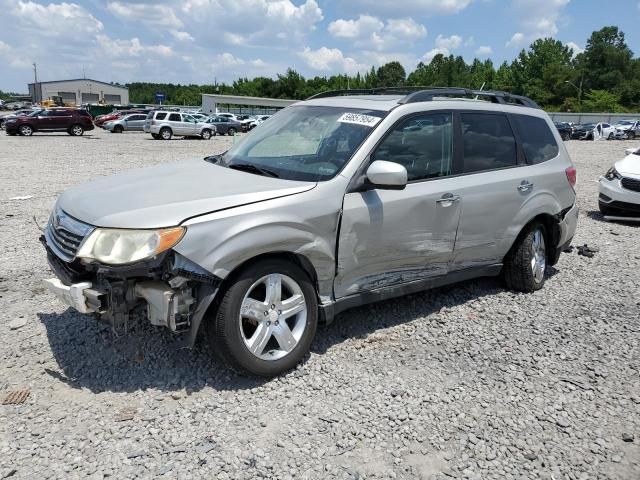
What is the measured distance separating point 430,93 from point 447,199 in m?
0.93

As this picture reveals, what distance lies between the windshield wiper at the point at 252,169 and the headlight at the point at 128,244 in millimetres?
1010

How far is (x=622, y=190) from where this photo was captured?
9586 millimetres

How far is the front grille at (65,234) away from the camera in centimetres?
341

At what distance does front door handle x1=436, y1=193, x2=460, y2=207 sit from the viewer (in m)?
4.45

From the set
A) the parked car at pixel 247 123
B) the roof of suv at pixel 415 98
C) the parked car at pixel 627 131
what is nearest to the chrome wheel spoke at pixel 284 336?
the roof of suv at pixel 415 98

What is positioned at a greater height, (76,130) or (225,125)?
(225,125)

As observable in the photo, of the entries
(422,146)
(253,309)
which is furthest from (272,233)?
(422,146)

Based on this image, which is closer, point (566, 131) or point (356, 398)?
point (356, 398)

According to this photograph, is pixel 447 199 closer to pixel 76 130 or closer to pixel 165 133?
pixel 165 133

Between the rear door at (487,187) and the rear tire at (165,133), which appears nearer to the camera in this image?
the rear door at (487,187)

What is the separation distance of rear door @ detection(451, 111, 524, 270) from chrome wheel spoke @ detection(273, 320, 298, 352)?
1.75 meters

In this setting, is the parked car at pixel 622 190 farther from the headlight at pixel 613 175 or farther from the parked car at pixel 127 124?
the parked car at pixel 127 124

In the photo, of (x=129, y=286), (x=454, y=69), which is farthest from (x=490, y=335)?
(x=454, y=69)

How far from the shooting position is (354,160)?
13.2 feet
